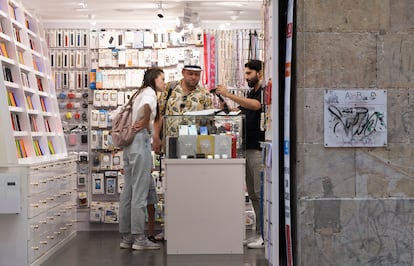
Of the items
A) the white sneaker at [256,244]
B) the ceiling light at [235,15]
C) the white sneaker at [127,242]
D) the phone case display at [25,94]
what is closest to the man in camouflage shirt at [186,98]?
the white sneaker at [127,242]

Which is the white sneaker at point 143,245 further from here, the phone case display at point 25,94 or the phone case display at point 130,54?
the phone case display at point 130,54

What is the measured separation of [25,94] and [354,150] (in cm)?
456

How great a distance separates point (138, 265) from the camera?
6.47m

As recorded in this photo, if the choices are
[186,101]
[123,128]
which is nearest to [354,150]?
Result: [123,128]

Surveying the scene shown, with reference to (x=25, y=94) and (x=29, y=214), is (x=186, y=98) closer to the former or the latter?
(x=25, y=94)

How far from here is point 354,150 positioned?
4297mm

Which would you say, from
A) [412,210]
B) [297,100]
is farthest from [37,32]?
[412,210]

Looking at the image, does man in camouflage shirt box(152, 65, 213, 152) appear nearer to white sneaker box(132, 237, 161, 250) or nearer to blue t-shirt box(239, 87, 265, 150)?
blue t-shirt box(239, 87, 265, 150)

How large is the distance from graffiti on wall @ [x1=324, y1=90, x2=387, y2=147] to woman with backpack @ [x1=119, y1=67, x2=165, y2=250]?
3.31 meters

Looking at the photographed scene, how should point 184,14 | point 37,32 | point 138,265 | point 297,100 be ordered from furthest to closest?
point 184,14 < point 37,32 < point 138,265 < point 297,100

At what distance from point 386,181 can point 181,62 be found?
18.7ft

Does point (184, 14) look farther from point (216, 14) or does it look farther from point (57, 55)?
point (57, 55)

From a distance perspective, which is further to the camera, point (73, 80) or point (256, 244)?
point (73, 80)

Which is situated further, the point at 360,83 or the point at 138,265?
the point at 138,265
